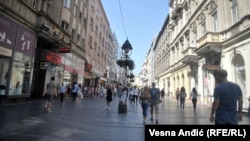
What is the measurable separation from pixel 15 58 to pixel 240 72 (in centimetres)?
1727

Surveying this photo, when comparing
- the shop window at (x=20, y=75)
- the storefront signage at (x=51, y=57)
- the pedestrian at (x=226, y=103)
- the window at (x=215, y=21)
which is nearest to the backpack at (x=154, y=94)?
the pedestrian at (x=226, y=103)

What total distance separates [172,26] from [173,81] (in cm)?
1148

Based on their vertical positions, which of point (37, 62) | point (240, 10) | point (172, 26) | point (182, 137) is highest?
point (172, 26)

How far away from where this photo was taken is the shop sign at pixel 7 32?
1188 cm

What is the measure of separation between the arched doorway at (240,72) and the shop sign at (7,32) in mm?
17155

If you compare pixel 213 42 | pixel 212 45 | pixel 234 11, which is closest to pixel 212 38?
pixel 213 42

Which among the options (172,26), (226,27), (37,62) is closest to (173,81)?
(172,26)

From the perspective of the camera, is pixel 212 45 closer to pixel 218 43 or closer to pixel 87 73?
pixel 218 43

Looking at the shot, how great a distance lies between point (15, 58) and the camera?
13359mm

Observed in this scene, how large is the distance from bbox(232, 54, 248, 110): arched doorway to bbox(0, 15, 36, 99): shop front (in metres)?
16.8

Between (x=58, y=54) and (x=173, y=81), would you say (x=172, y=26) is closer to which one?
(x=173, y=81)

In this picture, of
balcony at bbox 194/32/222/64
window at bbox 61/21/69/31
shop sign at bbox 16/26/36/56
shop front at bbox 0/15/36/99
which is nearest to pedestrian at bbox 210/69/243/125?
shop front at bbox 0/15/36/99

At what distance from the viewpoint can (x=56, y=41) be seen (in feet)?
61.7

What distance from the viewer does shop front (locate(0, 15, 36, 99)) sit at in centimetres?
1230
